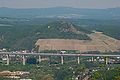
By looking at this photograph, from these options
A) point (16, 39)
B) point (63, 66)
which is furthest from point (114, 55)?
point (16, 39)

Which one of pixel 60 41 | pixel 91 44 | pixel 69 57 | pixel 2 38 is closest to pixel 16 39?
pixel 2 38

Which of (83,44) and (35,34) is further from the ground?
(35,34)

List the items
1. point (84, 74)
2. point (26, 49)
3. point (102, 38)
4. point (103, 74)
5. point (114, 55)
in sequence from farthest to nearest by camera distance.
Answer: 1. point (102, 38)
2. point (26, 49)
3. point (114, 55)
4. point (84, 74)
5. point (103, 74)

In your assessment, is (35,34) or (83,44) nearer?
(83,44)

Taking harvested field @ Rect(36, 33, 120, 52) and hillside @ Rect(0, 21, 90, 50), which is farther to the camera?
hillside @ Rect(0, 21, 90, 50)

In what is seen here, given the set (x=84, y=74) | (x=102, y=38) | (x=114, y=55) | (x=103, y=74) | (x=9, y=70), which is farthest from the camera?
(x=102, y=38)

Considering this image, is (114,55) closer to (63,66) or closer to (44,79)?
(63,66)

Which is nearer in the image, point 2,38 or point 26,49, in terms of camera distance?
point 26,49

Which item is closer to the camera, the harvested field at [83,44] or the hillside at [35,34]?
the harvested field at [83,44]
